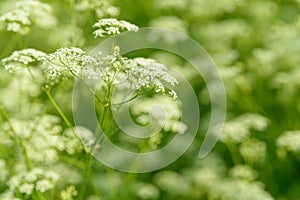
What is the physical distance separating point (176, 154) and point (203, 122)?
0.61 metres

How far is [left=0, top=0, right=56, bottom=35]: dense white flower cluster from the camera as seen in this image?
13.5 ft

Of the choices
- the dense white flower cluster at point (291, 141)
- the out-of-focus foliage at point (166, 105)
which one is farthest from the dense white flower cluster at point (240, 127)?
the dense white flower cluster at point (291, 141)

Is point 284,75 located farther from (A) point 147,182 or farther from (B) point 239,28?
(A) point 147,182

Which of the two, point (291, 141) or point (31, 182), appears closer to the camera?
point (31, 182)

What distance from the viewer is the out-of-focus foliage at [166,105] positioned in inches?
157

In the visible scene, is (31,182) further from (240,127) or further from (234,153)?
(234,153)

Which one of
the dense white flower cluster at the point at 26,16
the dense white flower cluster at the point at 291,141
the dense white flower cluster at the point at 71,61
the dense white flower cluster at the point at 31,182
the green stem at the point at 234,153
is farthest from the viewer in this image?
the green stem at the point at 234,153

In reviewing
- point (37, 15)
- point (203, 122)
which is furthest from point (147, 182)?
point (37, 15)

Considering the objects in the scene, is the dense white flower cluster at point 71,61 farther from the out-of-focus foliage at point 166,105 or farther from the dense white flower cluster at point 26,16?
the dense white flower cluster at point 26,16

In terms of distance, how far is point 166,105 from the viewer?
4707mm

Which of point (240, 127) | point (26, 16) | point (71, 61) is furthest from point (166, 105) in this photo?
point (71, 61)

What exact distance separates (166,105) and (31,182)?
1460mm

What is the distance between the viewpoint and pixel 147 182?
573 cm

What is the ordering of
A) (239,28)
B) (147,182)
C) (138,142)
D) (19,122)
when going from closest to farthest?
(19,122) → (138,142) → (147,182) → (239,28)
